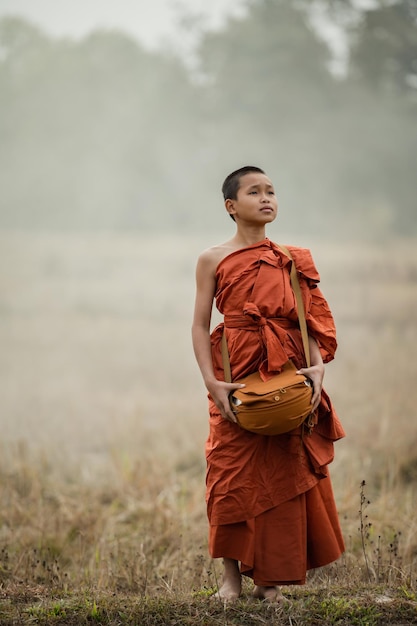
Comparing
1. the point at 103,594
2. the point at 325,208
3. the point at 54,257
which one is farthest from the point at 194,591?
the point at 325,208

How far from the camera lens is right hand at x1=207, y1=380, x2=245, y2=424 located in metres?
2.97

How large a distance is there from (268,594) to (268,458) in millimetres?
552

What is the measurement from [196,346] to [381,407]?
5.11 m

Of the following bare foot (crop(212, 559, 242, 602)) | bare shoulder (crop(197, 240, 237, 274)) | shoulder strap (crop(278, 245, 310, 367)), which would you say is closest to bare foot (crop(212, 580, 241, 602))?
bare foot (crop(212, 559, 242, 602))

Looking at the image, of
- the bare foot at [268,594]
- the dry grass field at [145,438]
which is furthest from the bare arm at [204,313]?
the dry grass field at [145,438]

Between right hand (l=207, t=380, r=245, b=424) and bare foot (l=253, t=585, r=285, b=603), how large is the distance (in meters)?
0.71

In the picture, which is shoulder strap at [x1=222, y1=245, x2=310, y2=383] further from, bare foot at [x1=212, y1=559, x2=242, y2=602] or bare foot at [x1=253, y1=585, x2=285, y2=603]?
bare foot at [x1=253, y1=585, x2=285, y2=603]

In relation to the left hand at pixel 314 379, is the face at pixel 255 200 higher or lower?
higher

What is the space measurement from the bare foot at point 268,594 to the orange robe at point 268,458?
11 cm

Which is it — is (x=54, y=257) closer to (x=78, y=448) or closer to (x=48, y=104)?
(x=48, y=104)

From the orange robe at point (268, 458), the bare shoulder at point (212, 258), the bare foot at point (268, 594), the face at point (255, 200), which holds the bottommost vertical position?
the bare foot at point (268, 594)

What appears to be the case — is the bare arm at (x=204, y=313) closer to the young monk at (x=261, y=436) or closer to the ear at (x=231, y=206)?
the young monk at (x=261, y=436)

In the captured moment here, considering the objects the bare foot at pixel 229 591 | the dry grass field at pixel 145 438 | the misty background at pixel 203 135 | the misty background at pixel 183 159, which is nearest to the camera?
the bare foot at pixel 229 591

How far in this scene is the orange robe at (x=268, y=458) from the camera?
9.80 feet
